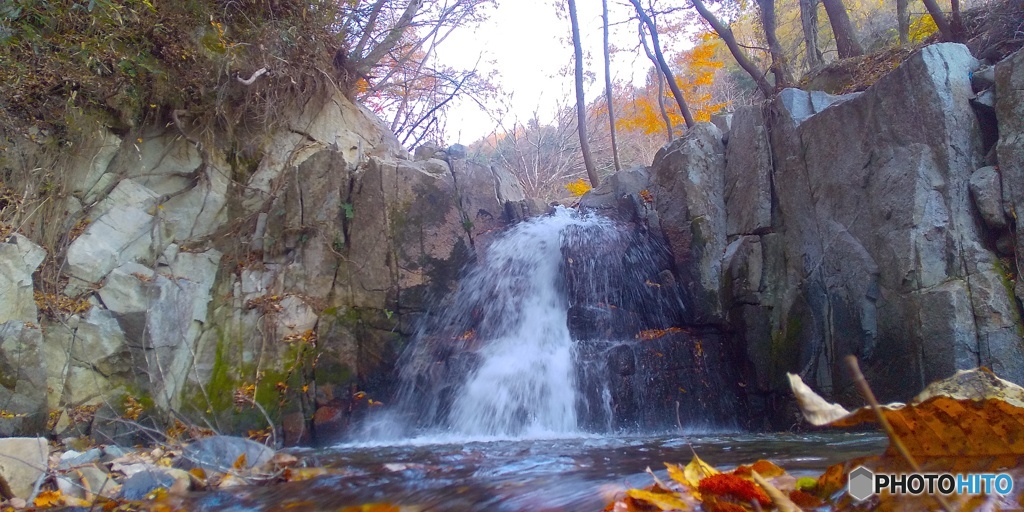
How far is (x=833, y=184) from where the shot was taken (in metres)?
6.07

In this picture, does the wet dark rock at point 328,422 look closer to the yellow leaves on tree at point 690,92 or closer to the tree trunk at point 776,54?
the tree trunk at point 776,54

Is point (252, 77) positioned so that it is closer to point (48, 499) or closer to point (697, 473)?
point (48, 499)

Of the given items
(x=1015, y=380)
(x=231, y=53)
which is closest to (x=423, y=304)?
(x=231, y=53)

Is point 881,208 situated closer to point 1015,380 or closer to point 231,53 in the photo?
point 1015,380

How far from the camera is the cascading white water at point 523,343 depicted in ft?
20.7

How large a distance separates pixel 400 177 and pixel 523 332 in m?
2.66

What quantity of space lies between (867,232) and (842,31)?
4357 mm

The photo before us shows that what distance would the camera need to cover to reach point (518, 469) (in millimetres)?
3811

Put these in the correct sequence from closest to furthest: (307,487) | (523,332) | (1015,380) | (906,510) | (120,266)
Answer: (906,510) → (307,487) → (1015,380) → (120,266) → (523,332)

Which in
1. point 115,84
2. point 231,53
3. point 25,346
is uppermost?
point 231,53

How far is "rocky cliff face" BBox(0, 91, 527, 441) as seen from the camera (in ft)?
20.0

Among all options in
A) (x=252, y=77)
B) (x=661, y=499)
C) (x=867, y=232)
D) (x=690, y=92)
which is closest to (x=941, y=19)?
(x=867, y=232)

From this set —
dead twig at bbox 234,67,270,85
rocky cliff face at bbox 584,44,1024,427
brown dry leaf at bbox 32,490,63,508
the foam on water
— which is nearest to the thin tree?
rocky cliff face at bbox 584,44,1024,427

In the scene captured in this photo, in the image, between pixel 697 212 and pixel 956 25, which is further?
pixel 697 212
